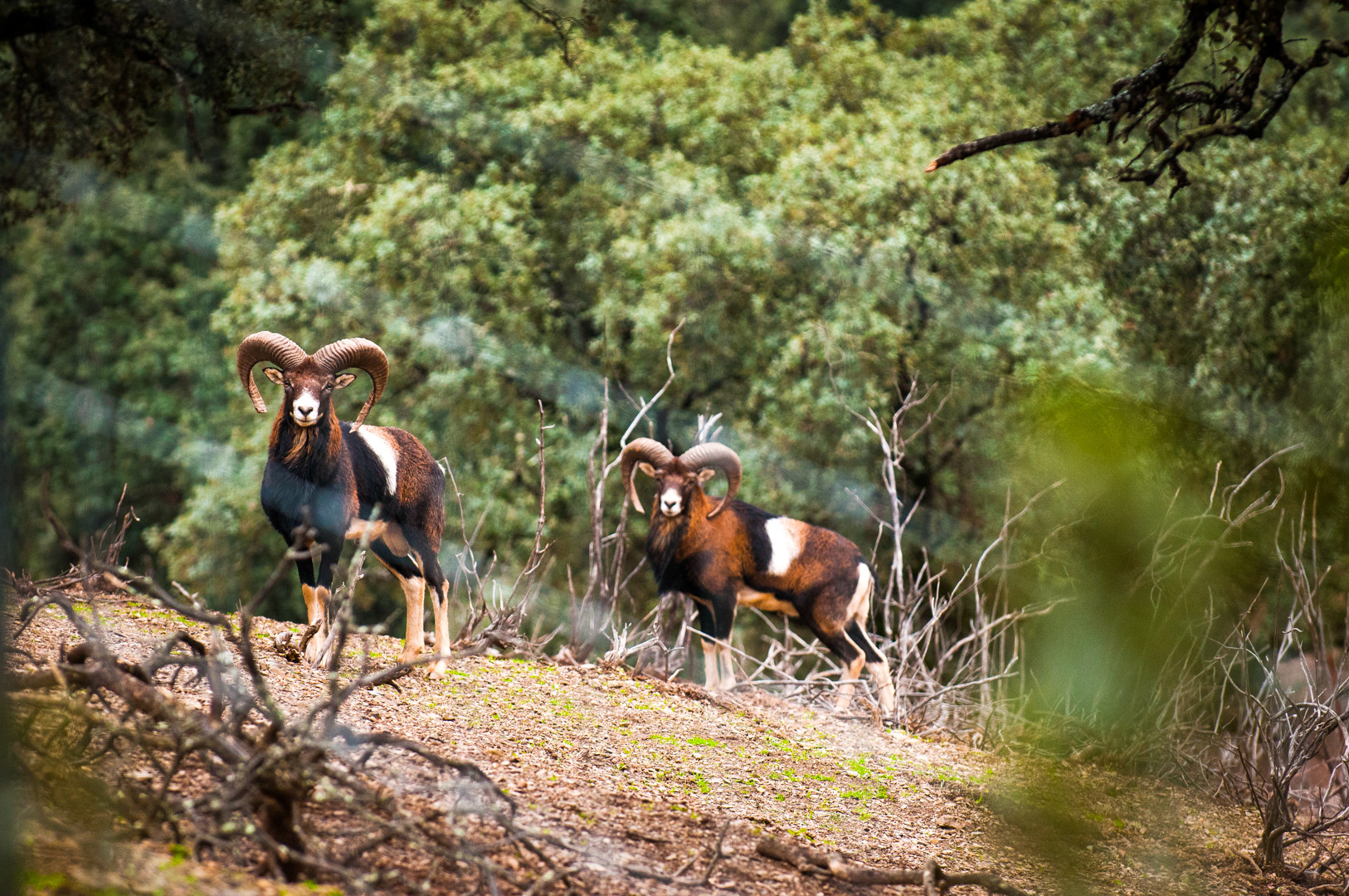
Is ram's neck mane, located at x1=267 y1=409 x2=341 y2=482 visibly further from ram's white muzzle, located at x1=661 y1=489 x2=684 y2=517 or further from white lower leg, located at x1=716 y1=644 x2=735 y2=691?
white lower leg, located at x1=716 y1=644 x2=735 y2=691

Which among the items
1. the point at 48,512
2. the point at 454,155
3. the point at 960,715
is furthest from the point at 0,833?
the point at 454,155

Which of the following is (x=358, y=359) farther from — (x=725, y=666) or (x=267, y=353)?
(x=725, y=666)

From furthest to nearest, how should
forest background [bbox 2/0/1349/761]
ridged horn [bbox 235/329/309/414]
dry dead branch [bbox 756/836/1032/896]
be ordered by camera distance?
1. forest background [bbox 2/0/1349/761]
2. ridged horn [bbox 235/329/309/414]
3. dry dead branch [bbox 756/836/1032/896]

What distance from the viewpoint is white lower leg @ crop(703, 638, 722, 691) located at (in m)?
7.73

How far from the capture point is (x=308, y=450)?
5938 mm

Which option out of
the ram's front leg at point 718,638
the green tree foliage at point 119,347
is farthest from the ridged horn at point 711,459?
the green tree foliage at point 119,347

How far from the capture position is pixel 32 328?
21797 millimetres

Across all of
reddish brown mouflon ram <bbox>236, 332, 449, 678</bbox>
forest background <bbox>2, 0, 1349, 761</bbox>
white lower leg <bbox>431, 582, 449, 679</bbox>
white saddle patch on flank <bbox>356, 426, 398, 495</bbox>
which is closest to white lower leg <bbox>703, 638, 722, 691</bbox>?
white lower leg <bbox>431, 582, 449, 679</bbox>

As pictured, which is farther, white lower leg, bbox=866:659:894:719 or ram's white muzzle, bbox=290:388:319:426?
white lower leg, bbox=866:659:894:719

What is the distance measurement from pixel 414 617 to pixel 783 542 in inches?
118

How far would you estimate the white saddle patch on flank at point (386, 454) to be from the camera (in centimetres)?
628

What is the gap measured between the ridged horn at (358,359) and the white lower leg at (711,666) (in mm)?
2791

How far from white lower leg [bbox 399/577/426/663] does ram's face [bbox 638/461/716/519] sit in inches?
88.2

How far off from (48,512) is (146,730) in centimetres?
101
